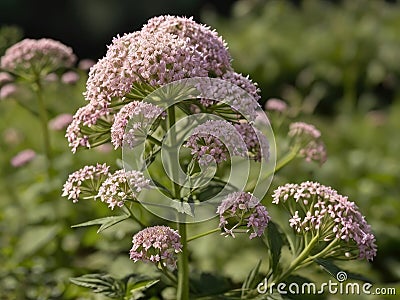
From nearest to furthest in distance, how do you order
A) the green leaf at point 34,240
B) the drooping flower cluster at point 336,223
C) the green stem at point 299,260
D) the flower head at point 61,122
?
the drooping flower cluster at point 336,223, the green stem at point 299,260, the green leaf at point 34,240, the flower head at point 61,122

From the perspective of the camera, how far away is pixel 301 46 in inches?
296

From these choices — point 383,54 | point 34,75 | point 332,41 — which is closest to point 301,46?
point 332,41

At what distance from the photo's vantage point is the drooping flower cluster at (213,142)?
183cm

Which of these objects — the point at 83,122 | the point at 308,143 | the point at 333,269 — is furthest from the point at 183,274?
the point at 308,143

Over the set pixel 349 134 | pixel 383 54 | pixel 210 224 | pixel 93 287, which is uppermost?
pixel 383 54

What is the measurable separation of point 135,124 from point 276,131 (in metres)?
1.49

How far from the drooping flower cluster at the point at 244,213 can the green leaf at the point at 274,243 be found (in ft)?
0.93

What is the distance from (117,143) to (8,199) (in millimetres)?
2078

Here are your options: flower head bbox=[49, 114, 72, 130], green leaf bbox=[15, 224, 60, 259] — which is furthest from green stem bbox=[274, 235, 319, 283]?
flower head bbox=[49, 114, 72, 130]

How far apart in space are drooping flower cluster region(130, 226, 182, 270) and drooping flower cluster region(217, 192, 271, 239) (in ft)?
0.46

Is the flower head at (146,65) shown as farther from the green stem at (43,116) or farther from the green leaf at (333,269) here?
the green stem at (43,116)

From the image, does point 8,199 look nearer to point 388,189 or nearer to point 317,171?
point 317,171

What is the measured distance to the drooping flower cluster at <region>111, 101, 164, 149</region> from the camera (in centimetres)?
185

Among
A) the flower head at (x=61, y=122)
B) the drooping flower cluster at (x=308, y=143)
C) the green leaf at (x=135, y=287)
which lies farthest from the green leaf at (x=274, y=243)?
the flower head at (x=61, y=122)
